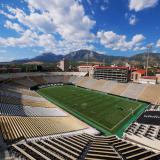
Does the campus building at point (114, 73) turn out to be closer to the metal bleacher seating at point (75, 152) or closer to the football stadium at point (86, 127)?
the football stadium at point (86, 127)

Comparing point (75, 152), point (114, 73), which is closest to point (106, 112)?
point (75, 152)

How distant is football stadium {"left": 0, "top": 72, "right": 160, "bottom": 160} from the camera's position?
51.4 ft

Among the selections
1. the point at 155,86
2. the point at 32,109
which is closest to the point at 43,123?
the point at 32,109

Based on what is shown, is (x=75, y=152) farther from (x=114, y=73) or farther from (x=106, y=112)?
(x=114, y=73)

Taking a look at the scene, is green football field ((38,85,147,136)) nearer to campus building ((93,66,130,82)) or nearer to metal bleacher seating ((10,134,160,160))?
metal bleacher seating ((10,134,160,160))

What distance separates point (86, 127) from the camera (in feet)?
104

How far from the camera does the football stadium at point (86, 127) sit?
1568 cm

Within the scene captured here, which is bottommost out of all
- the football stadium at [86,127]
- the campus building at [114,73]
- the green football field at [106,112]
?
the green football field at [106,112]

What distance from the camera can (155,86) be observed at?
58406 millimetres

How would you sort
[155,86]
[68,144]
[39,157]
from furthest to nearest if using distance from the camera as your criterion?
[155,86] → [68,144] → [39,157]

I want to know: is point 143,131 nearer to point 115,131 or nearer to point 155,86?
point 115,131

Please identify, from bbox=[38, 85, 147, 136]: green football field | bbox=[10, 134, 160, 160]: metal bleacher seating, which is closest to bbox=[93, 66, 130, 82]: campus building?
bbox=[38, 85, 147, 136]: green football field

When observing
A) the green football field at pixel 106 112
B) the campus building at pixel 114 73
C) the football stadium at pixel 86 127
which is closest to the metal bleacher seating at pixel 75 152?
the football stadium at pixel 86 127

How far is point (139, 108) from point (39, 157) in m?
36.9
